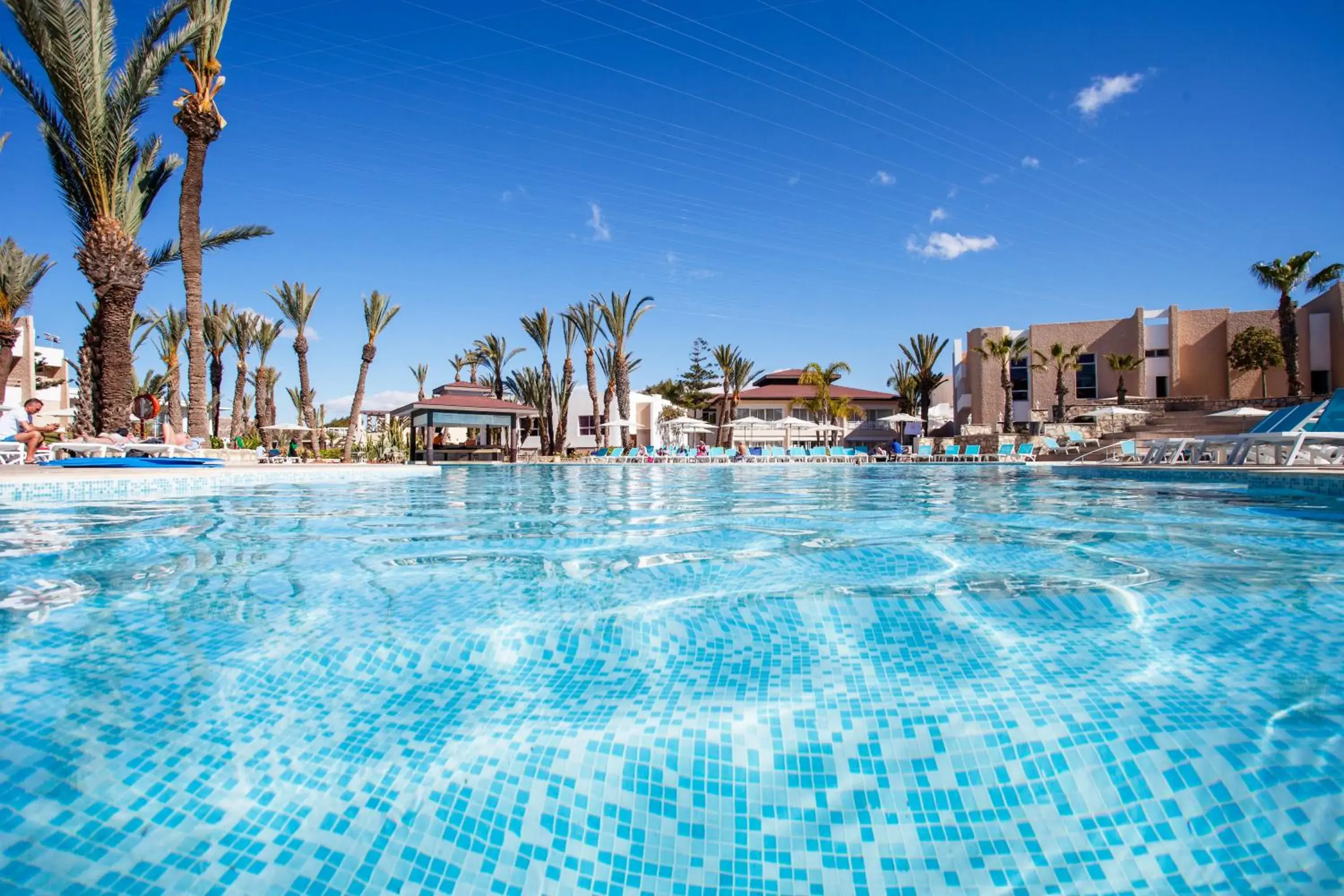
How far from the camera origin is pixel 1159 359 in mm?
34250

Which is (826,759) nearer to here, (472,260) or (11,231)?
(11,231)

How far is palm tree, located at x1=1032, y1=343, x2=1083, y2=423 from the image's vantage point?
31.2m

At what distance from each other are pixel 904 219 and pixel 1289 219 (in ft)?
64.4

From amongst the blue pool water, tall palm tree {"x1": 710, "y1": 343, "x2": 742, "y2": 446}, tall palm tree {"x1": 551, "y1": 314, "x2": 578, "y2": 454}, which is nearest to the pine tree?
tall palm tree {"x1": 710, "y1": 343, "x2": 742, "y2": 446}

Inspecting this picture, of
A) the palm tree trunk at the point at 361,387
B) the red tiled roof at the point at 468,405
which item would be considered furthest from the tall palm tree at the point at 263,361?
the red tiled roof at the point at 468,405

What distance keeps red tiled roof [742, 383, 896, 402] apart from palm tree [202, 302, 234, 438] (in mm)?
28936

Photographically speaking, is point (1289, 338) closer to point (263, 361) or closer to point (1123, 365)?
point (1123, 365)

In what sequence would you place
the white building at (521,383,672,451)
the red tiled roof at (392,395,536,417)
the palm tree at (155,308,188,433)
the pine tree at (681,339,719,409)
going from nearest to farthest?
the red tiled roof at (392,395,536,417) < the palm tree at (155,308,188,433) < the white building at (521,383,672,451) < the pine tree at (681,339,719,409)

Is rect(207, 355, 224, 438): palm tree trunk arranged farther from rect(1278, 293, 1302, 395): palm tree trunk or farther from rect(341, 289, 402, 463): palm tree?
rect(1278, 293, 1302, 395): palm tree trunk

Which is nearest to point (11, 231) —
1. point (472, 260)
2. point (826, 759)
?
point (472, 260)

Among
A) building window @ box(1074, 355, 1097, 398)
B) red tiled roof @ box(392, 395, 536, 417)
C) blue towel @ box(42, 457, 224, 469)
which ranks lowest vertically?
blue towel @ box(42, 457, 224, 469)

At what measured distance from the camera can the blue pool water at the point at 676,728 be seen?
1708 millimetres

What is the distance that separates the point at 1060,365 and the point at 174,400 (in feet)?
123

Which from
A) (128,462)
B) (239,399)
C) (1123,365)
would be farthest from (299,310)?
(1123,365)
